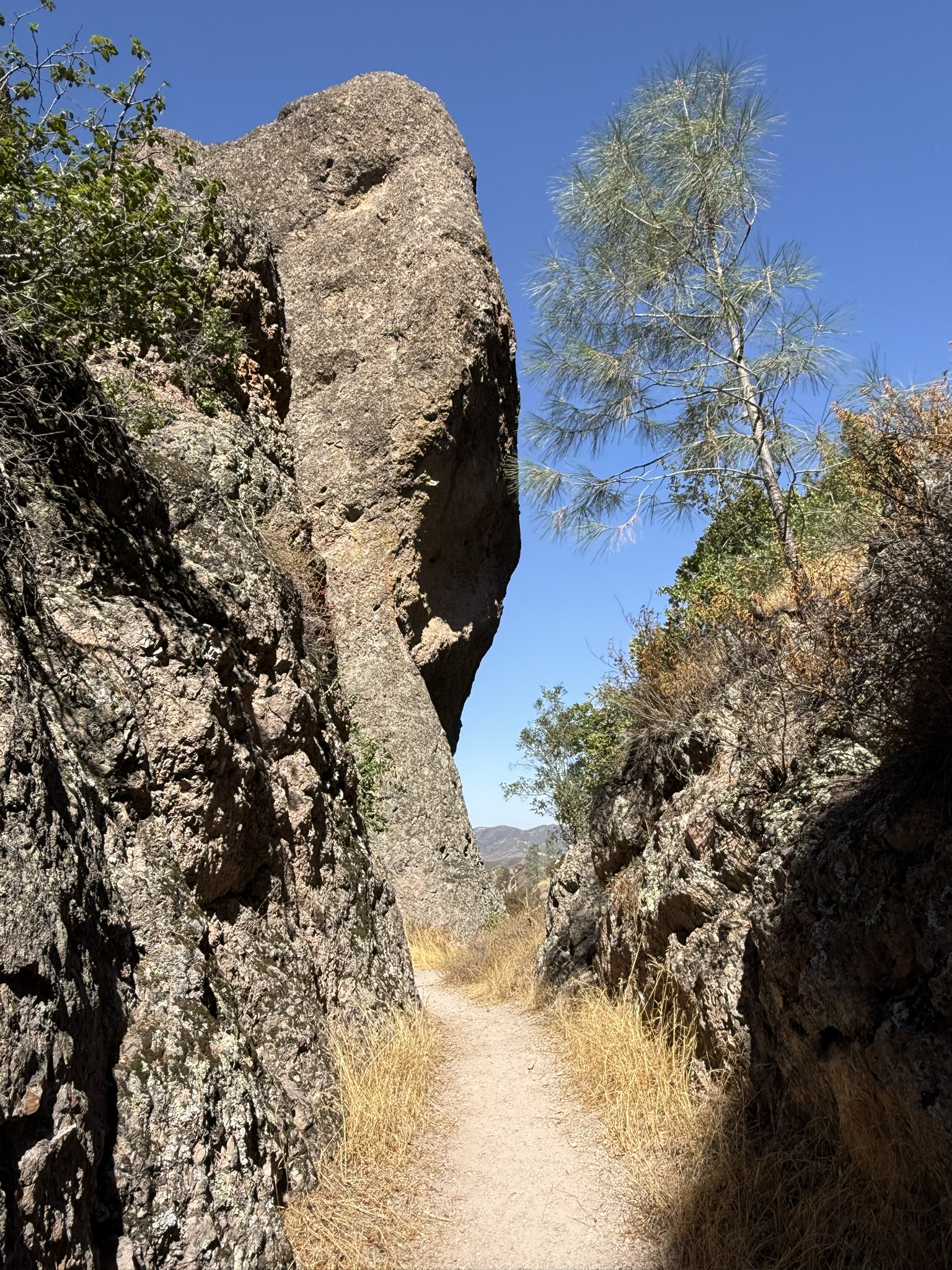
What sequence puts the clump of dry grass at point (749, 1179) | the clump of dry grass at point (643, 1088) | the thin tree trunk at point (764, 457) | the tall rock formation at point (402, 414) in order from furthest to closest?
the tall rock formation at point (402, 414) → the thin tree trunk at point (764, 457) → the clump of dry grass at point (643, 1088) → the clump of dry grass at point (749, 1179)

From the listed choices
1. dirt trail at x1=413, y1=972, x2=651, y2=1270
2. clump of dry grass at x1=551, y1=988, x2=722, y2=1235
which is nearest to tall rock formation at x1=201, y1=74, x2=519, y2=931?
dirt trail at x1=413, y1=972, x2=651, y2=1270

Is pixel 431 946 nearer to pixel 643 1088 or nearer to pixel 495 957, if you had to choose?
pixel 495 957

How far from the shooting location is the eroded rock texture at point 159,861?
8.16ft

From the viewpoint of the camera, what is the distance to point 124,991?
3.04 metres

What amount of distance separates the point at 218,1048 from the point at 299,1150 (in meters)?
0.82

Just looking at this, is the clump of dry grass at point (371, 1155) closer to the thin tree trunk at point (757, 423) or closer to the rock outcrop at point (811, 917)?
the rock outcrop at point (811, 917)

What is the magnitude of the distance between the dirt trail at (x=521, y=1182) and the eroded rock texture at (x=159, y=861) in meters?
0.63

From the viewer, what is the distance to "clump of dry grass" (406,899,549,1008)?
7.76 m

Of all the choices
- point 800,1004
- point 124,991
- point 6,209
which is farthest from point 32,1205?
point 6,209

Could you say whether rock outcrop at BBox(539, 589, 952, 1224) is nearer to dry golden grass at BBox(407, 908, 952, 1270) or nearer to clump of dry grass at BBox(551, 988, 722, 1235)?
dry golden grass at BBox(407, 908, 952, 1270)

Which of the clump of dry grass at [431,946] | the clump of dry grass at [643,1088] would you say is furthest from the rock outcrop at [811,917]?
the clump of dry grass at [431,946]

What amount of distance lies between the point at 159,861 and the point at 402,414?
11044 millimetres

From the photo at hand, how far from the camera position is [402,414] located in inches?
541

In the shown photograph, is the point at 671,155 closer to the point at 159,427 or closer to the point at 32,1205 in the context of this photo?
the point at 159,427
